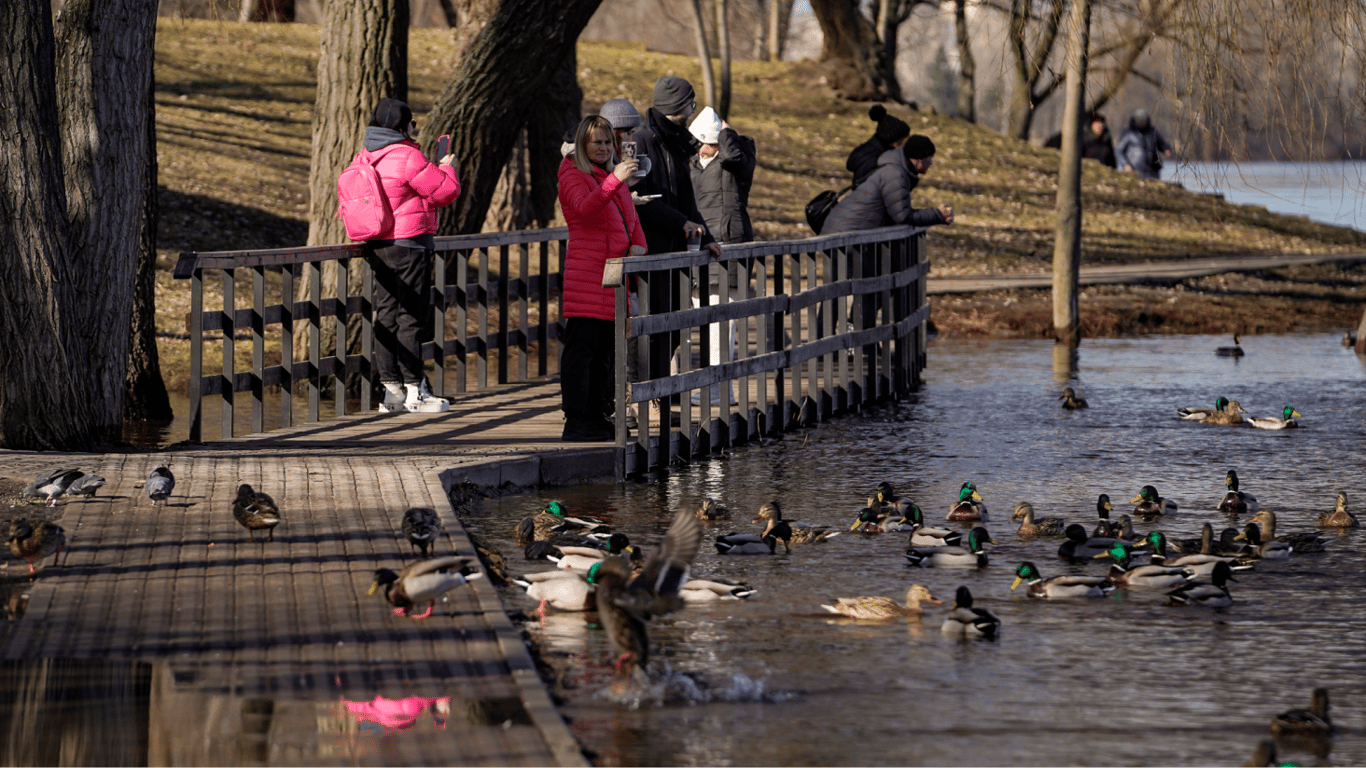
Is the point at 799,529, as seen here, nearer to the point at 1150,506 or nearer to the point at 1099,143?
the point at 1150,506

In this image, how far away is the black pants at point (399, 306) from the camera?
13203 mm

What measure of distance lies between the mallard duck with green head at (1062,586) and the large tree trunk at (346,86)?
8648 mm

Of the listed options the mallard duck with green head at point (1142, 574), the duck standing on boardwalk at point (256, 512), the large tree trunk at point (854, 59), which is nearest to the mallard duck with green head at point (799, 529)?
the mallard duck with green head at point (1142, 574)

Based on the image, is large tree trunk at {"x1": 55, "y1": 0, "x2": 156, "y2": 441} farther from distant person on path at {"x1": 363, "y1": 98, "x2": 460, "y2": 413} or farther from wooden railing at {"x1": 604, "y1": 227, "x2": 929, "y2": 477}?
wooden railing at {"x1": 604, "y1": 227, "x2": 929, "y2": 477}

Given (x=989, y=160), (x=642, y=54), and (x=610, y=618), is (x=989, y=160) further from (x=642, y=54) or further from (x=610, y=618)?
(x=610, y=618)

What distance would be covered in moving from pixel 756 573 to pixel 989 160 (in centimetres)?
3404

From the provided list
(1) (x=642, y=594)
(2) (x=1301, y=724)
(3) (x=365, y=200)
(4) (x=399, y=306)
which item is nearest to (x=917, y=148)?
(4) (x=399, y=306)

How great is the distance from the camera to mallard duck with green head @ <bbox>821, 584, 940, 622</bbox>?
790 centimetres

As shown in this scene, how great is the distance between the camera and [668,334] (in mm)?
12172

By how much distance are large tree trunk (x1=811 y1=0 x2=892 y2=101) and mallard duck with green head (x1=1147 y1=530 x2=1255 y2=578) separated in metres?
36.6

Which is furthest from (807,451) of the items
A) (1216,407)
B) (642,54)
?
(642,54)

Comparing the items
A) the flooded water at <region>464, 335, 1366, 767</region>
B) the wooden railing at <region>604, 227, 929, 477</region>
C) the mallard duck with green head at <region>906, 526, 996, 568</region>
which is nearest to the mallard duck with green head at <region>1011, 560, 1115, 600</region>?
the flooded water at <region>464, 335, 1366, 767</region>

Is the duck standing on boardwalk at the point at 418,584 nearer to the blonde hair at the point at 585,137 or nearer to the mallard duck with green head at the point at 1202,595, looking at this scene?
the mallard duck with green head at the point at 1202,595

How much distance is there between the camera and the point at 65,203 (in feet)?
37.1
